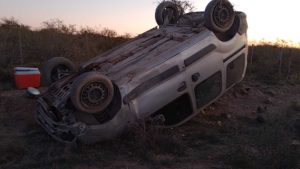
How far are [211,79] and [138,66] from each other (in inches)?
57.6

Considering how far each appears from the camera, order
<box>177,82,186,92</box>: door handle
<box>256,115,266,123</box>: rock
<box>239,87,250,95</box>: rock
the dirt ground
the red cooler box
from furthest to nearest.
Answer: <box>239,87,250,95</box>: rock < the red cooler box < <box>256,115,266,123</box>: rock < <box>177,82,186,92</box>: door handle < the dirt ground

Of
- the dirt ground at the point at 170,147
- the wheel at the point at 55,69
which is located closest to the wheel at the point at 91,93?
the dirt ground at the point at 170,147

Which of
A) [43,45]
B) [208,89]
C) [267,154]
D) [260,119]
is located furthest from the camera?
[43,45]

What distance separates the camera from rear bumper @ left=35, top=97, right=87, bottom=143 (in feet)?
20.8

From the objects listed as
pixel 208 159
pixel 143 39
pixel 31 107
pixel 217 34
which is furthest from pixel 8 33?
pixel 208 159

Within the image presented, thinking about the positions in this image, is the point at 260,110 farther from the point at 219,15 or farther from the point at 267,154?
the point at 267,154

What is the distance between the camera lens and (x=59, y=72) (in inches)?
317

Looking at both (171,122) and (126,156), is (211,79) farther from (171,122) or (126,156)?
(126,156)

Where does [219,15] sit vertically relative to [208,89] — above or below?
above

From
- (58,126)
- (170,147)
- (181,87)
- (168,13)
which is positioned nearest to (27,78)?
(168,13)

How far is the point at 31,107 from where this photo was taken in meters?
9.39

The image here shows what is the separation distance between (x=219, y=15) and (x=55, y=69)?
3.23 metres

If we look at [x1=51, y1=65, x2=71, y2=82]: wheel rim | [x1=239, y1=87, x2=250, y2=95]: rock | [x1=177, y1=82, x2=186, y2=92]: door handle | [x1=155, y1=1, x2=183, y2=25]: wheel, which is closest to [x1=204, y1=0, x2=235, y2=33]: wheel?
[x1=177, y1=82, x2=186, y2=92]: door handle

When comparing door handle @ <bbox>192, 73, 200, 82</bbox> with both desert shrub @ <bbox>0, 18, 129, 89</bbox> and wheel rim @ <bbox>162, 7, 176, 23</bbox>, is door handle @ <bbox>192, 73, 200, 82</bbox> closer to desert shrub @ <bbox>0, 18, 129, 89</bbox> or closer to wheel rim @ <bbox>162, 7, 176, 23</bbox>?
wheel rim @ <bbox>162, 7, 176, 23</bbox>
